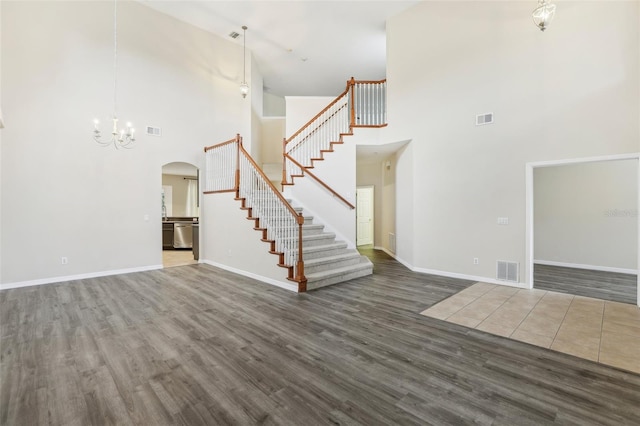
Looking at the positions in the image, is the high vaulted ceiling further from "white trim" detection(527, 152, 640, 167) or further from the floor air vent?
the floor air vent

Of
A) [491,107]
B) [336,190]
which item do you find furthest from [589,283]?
[336,190]

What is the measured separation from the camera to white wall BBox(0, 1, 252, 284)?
4.82 metres

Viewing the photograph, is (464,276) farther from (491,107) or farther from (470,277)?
(491,107)

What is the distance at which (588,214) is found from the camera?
20.3ft

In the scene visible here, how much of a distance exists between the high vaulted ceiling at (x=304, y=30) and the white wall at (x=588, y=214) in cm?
531

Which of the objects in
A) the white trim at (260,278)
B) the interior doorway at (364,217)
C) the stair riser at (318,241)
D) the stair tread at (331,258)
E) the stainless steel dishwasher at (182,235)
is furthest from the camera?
the interior doorway at (364,217)

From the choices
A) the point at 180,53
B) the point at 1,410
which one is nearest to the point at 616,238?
the point at 1,410

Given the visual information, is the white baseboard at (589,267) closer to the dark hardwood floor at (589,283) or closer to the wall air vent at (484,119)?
the dark hardwood floor at (589,283)

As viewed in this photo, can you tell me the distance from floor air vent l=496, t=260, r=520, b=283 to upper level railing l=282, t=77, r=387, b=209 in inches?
126

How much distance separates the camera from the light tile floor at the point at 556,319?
2732 mm

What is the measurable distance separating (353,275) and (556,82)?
15.1 feet

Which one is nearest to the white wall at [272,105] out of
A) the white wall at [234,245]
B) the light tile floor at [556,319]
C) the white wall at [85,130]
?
the white wall at [85,130]

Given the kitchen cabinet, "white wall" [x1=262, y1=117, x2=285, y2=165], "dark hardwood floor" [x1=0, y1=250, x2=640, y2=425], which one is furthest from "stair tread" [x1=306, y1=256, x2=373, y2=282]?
the kitchen cabinet

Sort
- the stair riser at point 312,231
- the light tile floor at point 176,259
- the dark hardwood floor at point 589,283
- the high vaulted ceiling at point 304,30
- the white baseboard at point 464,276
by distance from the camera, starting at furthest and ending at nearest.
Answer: the light tile floor at point 176,259, the high vaulted ceiling at point 304,30, the stair riser at point 312,231, the white baseboard at point 464,276, the dark hardwood floor at point 589,283
